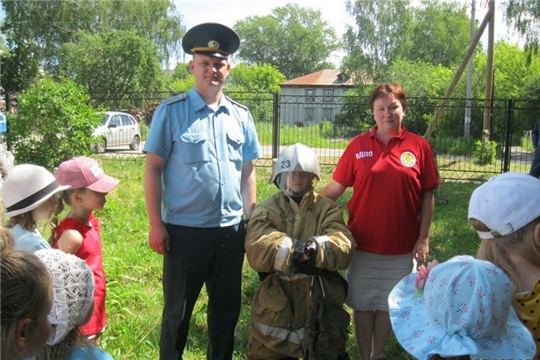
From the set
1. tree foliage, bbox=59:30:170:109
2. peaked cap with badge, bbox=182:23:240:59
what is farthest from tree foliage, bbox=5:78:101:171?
tree foliage, bbox=59:30:170:109

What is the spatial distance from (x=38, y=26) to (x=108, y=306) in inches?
1104

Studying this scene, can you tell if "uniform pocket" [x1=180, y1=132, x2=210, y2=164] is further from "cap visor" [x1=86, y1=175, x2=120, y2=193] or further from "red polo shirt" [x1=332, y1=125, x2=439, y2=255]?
"red polo shirt" [x1=332, y1=125, x2=439, y2=255]

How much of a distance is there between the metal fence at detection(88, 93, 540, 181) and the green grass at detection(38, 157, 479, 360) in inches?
89.9

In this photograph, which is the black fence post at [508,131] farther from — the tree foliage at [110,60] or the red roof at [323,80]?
the red roof at [323,80]

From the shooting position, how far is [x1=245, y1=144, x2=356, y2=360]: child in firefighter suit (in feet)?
8.60

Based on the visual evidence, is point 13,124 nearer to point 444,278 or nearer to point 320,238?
point 320,238

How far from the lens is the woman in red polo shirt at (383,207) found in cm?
296

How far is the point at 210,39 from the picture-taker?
2.83 metres

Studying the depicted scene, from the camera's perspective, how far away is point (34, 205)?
2.49m

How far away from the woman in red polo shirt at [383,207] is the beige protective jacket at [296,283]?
0.91 ft

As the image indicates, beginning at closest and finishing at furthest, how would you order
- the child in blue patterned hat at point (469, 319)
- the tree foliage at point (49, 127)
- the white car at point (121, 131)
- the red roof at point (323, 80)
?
the child in blue patterned hat at point (469, 319)
the tree foliage at point (49, 127)
the white car at point (121, 131)
the red roof at point (323, 80)

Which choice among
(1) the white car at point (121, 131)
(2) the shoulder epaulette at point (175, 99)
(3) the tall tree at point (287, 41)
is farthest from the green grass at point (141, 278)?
(3) the tall tree at point (287, 41)

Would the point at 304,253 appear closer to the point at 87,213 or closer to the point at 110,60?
the point at 87,213

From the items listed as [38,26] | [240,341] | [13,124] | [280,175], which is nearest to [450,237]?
[240,341]
